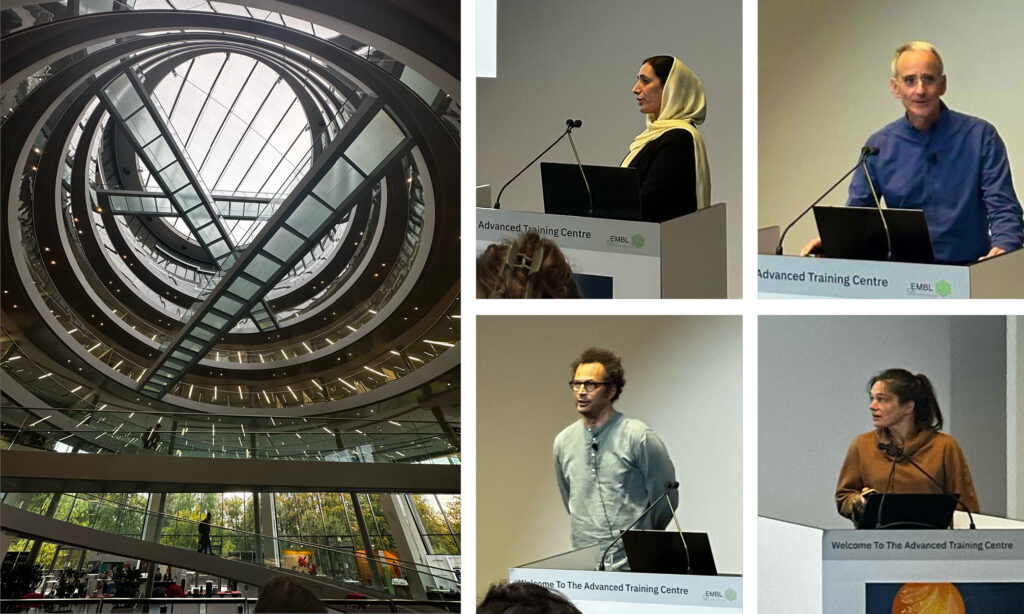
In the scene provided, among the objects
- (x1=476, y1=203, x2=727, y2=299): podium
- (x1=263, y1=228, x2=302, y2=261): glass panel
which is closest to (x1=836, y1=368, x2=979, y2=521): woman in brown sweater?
(x1=476, y1=203, x2=727, y2=299): podium

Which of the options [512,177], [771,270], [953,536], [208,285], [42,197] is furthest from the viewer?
[208,285]

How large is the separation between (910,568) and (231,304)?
10.6m

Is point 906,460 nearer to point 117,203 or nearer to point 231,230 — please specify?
point 231,230

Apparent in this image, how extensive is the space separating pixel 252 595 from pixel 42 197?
666 centimetres

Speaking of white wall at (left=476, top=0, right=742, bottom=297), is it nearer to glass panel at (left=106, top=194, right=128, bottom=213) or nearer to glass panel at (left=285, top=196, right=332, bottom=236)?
glass panel at (left=285, top=196, right=332, bottom=236)

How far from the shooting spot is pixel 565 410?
1.68m

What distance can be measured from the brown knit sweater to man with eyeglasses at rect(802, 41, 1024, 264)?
53cm

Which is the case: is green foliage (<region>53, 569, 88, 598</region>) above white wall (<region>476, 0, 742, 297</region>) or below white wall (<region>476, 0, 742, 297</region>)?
below

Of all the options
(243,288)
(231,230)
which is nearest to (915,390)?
(243,288)

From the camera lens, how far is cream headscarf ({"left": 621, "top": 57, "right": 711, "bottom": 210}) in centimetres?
170

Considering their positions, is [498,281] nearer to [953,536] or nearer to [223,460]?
[953,536]

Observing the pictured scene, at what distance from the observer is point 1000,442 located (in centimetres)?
212

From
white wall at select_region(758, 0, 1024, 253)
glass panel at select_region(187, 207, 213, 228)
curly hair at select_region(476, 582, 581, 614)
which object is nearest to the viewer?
curly hair at select_region(476, 582, 581, 614)

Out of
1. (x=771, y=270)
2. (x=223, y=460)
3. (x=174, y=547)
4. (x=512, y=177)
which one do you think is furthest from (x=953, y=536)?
(x=223, y=460)
